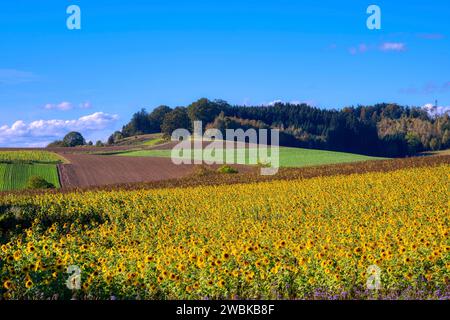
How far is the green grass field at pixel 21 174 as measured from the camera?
46.5 m

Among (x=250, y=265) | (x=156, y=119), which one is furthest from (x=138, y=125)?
(x=250, y=265)

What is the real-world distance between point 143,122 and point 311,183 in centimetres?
9939

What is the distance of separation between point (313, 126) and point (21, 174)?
83.0 metres

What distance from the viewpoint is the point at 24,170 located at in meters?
53.4

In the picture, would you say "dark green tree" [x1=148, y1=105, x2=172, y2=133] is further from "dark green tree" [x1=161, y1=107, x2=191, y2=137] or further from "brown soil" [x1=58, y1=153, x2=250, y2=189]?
"brown soil" [x1=58, y1=153, x2=250, y2=189]

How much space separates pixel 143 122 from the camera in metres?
127

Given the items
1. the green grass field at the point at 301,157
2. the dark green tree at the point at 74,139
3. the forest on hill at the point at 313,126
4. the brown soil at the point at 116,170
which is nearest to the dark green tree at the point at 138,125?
the forest on hill at the point at 313,126

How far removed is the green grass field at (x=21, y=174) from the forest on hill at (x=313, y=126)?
45751 millimetres

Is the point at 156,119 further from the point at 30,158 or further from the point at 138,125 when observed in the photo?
the point at 30,158

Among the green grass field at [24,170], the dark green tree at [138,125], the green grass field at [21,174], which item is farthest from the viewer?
the dark green tree at [138,125]

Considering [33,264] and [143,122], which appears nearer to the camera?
[33,264]

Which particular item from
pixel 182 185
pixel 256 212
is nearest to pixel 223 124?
pixel 182 185

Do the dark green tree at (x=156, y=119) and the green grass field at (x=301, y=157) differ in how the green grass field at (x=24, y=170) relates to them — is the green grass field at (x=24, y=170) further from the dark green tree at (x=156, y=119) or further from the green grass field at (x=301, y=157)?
the dark green tree at (x=156, y=119)

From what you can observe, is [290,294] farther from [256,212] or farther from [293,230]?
[256,212]
